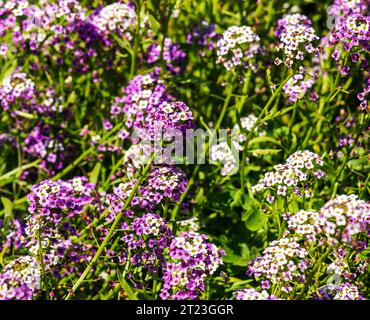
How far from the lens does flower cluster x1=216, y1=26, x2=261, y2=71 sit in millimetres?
4336

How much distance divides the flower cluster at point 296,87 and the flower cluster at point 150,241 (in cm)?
140

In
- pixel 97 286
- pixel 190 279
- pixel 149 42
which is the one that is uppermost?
pixel 149 42

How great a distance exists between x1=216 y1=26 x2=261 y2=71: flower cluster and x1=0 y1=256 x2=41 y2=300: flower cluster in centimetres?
201

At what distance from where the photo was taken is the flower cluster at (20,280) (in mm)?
3008

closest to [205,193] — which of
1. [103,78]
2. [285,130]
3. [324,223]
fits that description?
[285,130]

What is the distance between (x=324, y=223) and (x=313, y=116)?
2188 mm

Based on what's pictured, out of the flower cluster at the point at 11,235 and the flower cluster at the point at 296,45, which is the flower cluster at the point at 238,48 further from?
the flower cluster at the point at 11,235

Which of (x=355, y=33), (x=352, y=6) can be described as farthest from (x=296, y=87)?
(x=352, y=6)

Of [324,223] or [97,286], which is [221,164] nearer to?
[97,286]

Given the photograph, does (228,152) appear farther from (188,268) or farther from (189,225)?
(188,268)

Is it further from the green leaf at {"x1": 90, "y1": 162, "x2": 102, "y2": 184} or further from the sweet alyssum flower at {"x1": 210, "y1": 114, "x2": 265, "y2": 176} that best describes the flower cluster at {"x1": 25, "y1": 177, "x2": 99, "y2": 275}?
the sweet alyssum flower at {"x1": 210, "y1": 114, "x2": 265, "y2": 176}

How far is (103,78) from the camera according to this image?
528cm

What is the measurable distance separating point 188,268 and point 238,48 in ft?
6.04

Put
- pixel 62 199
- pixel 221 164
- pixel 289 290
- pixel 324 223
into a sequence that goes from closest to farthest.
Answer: pixel 324 223
pixel 289 290
pixel 62 199
pixel 221 164
